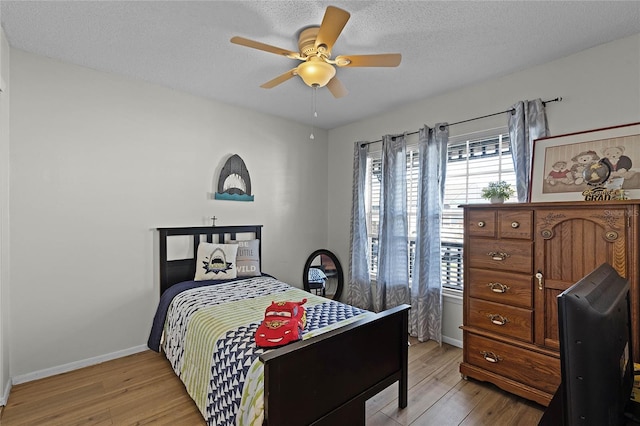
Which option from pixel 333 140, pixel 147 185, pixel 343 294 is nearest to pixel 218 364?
pixel 147 185

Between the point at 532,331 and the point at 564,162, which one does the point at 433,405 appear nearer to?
the point at 532,331

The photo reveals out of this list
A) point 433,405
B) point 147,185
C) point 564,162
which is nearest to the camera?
point 433,405

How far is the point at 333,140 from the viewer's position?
459cm

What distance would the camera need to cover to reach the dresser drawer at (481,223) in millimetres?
2357

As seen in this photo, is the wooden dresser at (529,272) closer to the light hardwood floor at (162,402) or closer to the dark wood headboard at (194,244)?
the light hardwood floor at (162,402)

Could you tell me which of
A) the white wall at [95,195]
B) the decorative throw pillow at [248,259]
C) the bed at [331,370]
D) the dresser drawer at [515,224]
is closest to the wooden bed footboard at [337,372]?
the bed at [331,370]

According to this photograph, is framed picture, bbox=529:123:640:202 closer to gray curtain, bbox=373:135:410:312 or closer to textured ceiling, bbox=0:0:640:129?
textured ceiling, bbox=0:0:640:129

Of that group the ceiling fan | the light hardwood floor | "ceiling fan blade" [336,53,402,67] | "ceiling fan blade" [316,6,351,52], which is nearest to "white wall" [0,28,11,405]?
the light hardwood floor

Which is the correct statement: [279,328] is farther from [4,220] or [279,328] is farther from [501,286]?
[4,220]

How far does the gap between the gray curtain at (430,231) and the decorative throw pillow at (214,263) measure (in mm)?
1994

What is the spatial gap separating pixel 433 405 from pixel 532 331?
0.86 metres

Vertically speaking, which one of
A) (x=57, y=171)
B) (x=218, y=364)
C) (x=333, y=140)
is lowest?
(x=218, y=364)

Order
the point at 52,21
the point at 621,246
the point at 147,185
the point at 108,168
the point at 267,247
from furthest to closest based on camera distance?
the point at 267,247
the point at 147,185
the point at 108,168
the point at 52,21
the point at 621,246

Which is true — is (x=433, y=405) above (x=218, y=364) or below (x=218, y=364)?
below
